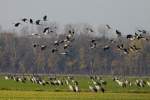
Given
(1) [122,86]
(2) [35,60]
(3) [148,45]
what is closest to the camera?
(1) [122,86]

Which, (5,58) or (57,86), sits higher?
(57,86)

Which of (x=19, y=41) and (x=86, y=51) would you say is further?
(x=19, y=41)

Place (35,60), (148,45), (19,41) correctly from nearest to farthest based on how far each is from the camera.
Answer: (148,45) → (35,60) → (19,41)

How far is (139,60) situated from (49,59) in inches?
956

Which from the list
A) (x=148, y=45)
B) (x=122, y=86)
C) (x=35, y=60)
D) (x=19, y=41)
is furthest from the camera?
(x=19, y=41)

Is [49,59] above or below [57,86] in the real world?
below

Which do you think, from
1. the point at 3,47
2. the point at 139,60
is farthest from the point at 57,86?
the point at 3,47

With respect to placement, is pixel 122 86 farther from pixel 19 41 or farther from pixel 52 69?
pixel 19 41

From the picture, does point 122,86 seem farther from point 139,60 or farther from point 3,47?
point 3,47

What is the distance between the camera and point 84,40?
155625 mm

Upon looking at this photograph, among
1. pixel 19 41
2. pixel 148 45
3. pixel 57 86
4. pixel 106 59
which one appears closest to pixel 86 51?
pixel 106 59

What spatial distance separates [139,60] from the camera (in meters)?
141

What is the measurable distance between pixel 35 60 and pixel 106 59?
1962cm

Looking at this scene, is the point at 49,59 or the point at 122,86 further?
the point at 49,59
